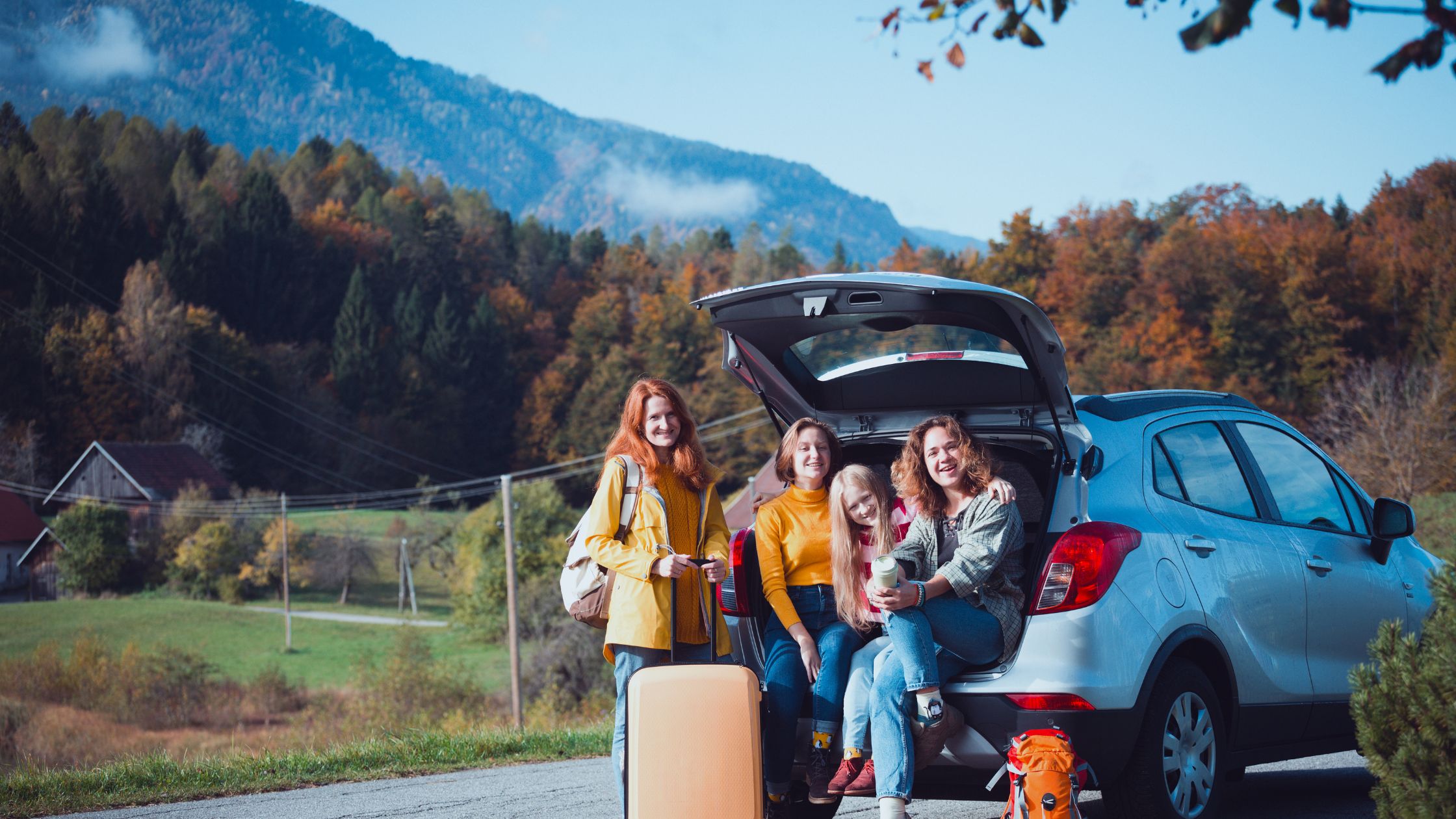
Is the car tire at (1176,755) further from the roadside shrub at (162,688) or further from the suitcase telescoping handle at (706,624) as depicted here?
the roadside shrub at (162,688)

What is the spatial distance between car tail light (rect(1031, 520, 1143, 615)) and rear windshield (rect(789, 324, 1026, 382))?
2.77ft

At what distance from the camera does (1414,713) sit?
355 cm

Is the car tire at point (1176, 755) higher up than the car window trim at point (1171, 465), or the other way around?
the car window trim at point (1171, 465)

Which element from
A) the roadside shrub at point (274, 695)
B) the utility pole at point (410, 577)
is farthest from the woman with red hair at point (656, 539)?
the utility pole at point (410, 577)

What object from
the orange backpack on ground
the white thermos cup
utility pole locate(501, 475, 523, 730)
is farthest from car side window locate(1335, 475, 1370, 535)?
utility pole locate(501, 475, 523, 730)

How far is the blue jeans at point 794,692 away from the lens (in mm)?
4516

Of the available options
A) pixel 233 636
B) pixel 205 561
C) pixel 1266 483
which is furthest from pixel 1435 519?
pixel 205 561

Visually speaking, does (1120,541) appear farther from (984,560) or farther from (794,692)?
(794,692)

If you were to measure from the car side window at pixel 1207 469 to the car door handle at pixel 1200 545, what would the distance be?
18cm

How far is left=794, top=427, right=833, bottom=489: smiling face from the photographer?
4.89 m

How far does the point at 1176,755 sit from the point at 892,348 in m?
1.97

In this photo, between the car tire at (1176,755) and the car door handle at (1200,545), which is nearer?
the car tire at (1176,755)

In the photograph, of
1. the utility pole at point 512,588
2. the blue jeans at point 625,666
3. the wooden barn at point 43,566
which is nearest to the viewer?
the blue jeans at point 625,666

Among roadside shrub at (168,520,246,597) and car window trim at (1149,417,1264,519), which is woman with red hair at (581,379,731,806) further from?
roadside shrub at (168,520,246,597)
